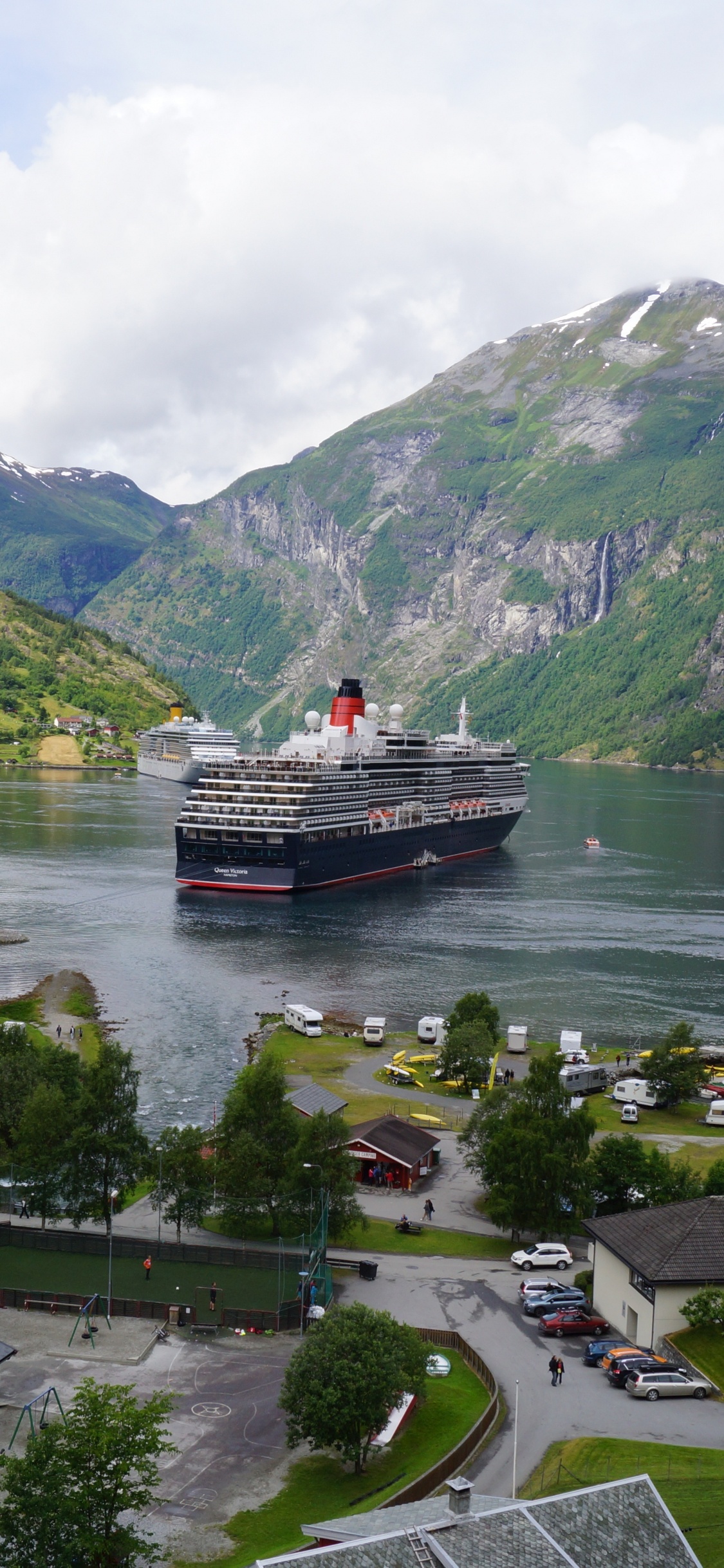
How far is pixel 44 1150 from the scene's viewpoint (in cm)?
3759

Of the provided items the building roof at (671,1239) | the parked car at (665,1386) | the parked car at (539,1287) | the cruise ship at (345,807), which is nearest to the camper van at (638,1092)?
the building roof at (671,1239)

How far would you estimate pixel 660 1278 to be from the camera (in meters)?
30.1

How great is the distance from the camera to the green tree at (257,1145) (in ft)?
119

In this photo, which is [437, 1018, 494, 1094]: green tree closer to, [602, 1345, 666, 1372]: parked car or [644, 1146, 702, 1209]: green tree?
[644, 1146, 702, 1209]: green tree

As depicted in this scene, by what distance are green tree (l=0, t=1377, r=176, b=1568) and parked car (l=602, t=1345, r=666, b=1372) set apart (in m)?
11.7

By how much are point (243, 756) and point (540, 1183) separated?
261 feet

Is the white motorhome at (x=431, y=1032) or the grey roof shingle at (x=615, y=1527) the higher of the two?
the grey roof shingle at (x=615, y=1527)

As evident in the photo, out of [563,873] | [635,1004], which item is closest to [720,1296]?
[635,1004]

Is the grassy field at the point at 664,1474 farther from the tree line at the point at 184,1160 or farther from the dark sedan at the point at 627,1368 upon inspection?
the tree line at the point at 184,1160

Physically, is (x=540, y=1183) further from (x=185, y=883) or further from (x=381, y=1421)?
(x=185, y=883)

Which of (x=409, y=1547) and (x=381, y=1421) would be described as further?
(x=381, y=1421)

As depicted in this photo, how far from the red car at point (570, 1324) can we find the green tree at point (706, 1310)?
7.76ft

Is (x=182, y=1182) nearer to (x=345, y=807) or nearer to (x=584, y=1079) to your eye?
(x=584, y=1079)

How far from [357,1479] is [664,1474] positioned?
19.8 ft
